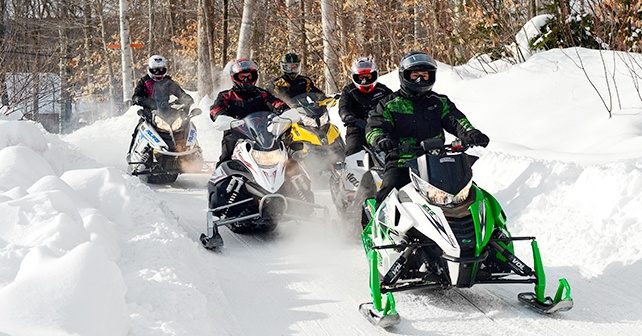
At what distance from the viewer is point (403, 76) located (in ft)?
20.7

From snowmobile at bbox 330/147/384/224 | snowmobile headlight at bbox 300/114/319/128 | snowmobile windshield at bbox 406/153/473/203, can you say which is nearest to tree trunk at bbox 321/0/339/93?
snowmobile headlight at bbox 300/114/319/128

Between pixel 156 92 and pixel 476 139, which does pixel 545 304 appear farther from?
pixel 156 92

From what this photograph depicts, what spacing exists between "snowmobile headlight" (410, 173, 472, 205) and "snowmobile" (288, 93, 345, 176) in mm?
5208

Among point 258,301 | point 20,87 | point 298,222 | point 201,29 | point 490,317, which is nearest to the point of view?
point 490,317

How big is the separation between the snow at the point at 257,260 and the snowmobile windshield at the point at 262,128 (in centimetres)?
105

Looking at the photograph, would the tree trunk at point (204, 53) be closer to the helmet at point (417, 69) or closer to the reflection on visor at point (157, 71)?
the reflection on visor at point (157, 71)

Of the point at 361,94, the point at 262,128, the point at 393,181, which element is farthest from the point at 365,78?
the point at 393,181

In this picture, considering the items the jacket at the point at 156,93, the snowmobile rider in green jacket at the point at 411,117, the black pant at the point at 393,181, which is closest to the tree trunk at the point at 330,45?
the jacket at the point at 156,93

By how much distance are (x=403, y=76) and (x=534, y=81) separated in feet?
26.3

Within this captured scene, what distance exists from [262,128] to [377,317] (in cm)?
329

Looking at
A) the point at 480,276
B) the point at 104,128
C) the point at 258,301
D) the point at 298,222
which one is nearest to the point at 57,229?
the point at 258,301

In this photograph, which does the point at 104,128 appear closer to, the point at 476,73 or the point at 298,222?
the point at 476,73

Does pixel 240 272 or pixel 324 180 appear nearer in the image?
pixel 240 272

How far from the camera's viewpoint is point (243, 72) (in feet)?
28.8
